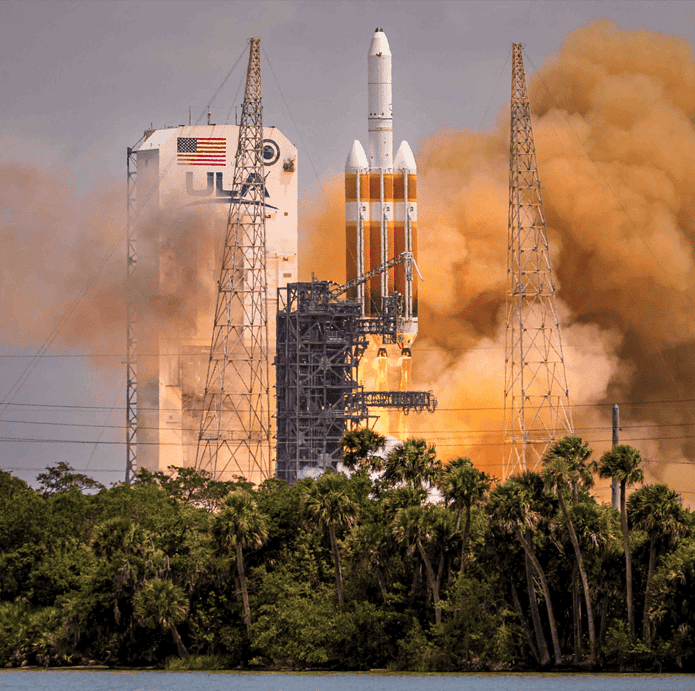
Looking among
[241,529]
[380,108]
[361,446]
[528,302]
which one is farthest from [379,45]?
[241,529]

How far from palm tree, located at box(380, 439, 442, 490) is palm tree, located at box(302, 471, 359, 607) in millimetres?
2696

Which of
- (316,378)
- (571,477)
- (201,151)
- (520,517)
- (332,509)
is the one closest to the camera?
(520,517)

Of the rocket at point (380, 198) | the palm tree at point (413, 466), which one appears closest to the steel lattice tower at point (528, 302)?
the rocket at point (380, 198)

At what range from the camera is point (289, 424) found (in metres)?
109

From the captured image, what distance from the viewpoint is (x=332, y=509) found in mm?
75438

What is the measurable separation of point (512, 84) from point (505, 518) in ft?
134

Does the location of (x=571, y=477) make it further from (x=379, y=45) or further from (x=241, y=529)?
(x=379, y=45)

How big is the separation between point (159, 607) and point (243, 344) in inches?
1859

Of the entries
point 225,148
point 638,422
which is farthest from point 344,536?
point 225,148

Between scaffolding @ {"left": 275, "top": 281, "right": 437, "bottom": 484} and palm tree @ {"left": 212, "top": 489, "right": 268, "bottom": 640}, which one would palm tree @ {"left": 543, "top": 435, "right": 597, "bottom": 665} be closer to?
palm tree @ {"left": 212, "top": 489, "right": 268, "bottom": 640}

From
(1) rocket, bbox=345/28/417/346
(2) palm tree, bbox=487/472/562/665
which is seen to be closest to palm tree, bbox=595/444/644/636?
(2) palm tree, bbox=487/472/562/665

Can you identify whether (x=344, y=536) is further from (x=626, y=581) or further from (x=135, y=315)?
(x=135, y=315)

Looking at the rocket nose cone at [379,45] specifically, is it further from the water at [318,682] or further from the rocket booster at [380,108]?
the water at [318,682]

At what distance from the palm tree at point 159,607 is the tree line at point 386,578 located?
0.09 m
